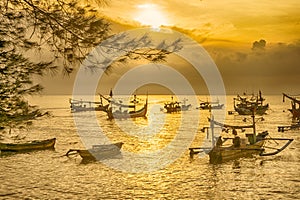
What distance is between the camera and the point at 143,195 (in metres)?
24.2

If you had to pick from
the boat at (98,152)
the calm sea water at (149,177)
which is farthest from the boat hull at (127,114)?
the boat at (98,152)

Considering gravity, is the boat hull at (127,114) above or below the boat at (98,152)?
above

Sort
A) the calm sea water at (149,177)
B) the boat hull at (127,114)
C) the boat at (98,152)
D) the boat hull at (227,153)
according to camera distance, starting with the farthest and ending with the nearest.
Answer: the boat hull at (127,114) < the boat at (98,152) < the boat hull at (227,153) < the calm sea water at (149,177)

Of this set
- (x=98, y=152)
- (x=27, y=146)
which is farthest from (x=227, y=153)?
(x=27, y=146)

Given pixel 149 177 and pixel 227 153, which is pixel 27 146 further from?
pixel 227 153

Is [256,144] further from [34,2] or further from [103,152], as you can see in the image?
[34,2]

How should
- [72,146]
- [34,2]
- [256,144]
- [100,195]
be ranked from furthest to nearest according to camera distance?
[72,146] < [256,144] < [100,195] < [34,2]

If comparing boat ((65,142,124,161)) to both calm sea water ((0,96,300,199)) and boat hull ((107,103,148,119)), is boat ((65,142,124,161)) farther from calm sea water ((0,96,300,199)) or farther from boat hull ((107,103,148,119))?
boat hull ((107,103,148,119))

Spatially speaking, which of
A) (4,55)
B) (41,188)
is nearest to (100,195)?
(41,188)

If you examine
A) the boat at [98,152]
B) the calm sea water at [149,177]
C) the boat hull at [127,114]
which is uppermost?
the boat hull at [127,114]

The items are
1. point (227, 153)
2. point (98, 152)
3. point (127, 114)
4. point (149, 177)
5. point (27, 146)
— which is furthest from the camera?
point (127, 114)

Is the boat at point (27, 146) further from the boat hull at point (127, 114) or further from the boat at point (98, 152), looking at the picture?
the boat hull at point (127, 114)

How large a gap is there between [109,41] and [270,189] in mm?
22191

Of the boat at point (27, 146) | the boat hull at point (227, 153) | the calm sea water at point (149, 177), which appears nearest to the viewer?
the calm sea water at point (149, 177)
